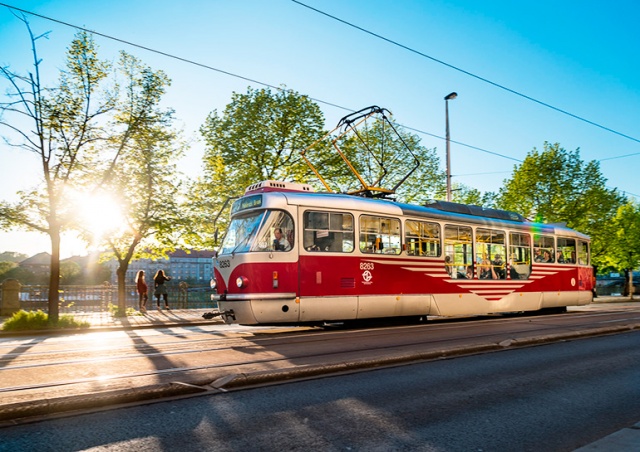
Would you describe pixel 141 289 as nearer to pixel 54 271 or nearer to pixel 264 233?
pixel 54 271

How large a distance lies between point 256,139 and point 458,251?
18665 mm

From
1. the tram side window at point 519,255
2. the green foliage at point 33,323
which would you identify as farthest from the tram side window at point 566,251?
the green foliage at point 33,323

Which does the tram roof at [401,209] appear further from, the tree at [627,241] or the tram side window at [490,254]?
the tree at [627,241]

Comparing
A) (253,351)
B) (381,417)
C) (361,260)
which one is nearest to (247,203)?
(361,260)

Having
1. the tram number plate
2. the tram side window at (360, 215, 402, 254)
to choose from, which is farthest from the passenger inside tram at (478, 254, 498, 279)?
the tram number plate

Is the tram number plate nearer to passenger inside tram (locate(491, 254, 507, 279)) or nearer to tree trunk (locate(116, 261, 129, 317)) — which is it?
passenger inside tram (locate(491, 254, 507, 279))

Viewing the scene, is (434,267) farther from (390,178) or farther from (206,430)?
(390,178)

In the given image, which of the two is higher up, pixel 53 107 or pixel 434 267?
pixel 53 107

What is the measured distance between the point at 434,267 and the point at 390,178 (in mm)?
23587

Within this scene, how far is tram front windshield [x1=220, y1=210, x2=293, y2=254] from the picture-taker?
11383 mm

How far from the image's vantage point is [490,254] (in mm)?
16891

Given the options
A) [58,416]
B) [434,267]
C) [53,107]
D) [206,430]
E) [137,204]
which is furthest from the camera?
[137,204]

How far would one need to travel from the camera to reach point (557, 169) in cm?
4175

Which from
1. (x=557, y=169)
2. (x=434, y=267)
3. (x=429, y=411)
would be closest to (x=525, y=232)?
(x=434, y=267)
